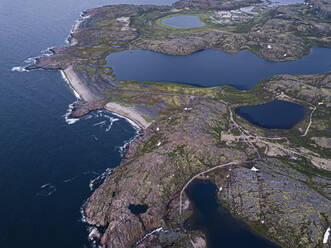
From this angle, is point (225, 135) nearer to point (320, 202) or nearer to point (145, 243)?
point (320, 202)

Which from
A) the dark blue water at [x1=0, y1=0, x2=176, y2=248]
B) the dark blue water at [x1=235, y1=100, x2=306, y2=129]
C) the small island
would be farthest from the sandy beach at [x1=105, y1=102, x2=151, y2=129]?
the dark blue water at [x1=235, y1=100, x2=306, y2=129]

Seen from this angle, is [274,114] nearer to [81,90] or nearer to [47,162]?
→ [47,162]

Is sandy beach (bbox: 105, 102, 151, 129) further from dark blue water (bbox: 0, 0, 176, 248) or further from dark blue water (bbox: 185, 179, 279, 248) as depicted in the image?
dark blue water (bbox: 185, 179, 279, 248)

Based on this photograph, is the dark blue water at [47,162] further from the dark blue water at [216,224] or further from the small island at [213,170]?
the dark blue water at [216,224]

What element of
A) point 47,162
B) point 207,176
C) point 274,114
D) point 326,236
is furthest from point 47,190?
point 274,114

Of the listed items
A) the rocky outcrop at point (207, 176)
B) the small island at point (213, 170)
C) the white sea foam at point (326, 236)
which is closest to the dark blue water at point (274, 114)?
the small island at point (213, 170)

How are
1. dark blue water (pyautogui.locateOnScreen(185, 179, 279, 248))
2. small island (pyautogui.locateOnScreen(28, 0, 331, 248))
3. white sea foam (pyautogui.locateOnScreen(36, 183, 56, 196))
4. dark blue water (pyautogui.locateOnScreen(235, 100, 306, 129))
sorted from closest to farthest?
dark blue water (pyautogui.locateOnScreen(185, 179, 279, 248)), small island (pyautogui.locateOnScreen(28, 0, 331, 248)), white sea foam (pyautogui.locateOnScreen(36, 183, 56, 196)), dark blue water (pyautogui.locateOnScreen(235, 100, 306, 129))
